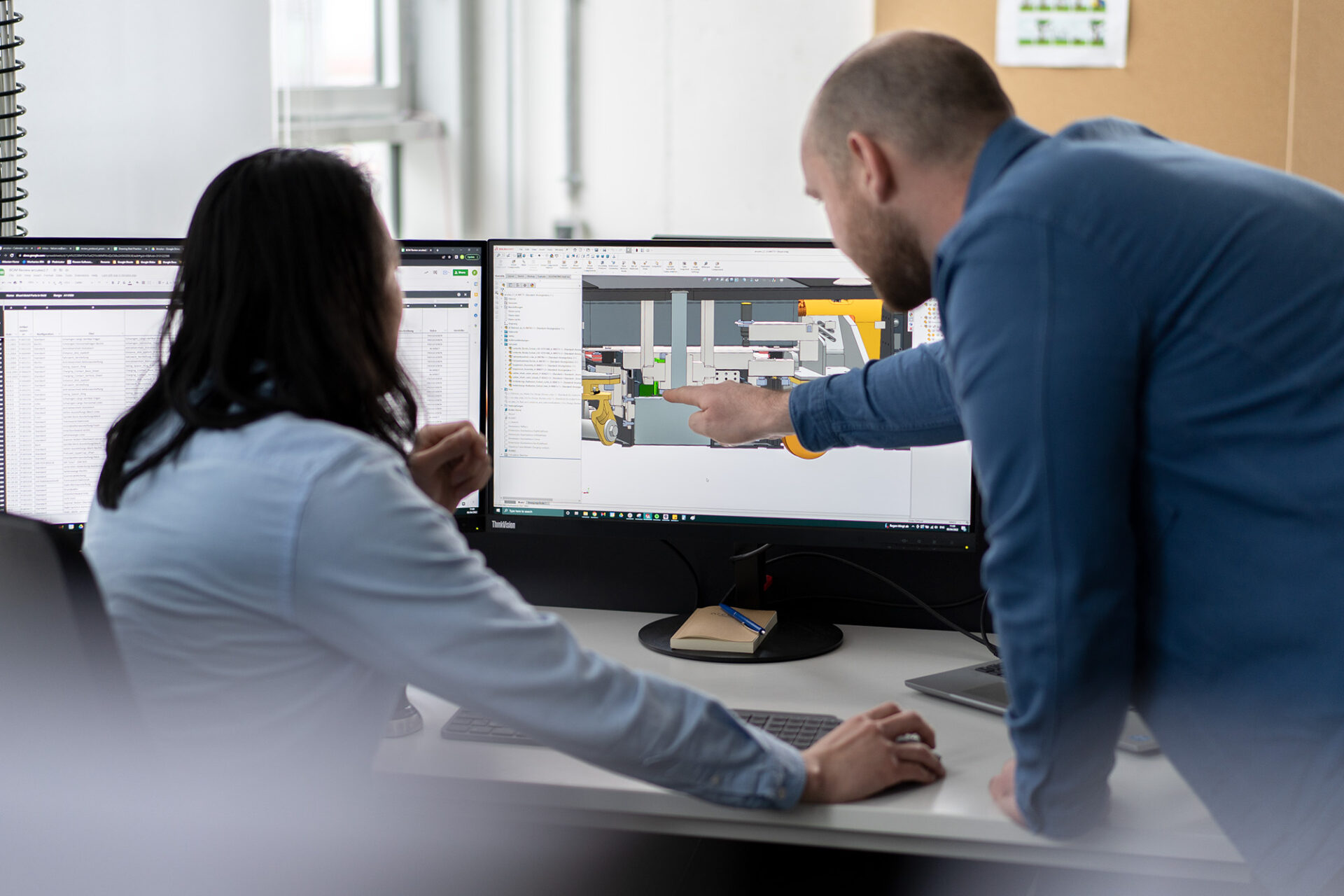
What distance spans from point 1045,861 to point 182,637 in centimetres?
67

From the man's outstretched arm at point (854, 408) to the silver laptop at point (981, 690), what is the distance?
0.26m

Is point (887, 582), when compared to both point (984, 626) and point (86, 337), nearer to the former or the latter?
point (984, 626)

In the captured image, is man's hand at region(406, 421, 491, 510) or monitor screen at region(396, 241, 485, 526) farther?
monitor screen at region(396, 241, 485, 526)

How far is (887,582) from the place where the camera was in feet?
4.78

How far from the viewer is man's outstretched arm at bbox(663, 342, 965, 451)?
4.07ft

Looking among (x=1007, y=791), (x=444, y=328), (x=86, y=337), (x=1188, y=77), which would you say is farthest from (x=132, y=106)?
(x=1188, y=77)

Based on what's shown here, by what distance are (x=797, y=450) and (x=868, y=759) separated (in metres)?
0.48

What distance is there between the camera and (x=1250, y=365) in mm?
802

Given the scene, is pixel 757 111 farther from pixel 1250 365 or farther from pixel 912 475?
pixel 1250 365

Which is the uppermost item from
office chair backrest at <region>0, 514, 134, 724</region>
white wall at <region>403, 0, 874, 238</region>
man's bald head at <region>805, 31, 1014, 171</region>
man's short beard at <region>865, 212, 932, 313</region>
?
white wall at <region>403, 0, 874, 238</region>

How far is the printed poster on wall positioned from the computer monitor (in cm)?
181

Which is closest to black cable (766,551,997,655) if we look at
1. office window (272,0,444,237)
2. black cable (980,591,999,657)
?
black cable (980,591,999,657)

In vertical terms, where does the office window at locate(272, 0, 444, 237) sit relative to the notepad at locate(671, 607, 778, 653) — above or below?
above

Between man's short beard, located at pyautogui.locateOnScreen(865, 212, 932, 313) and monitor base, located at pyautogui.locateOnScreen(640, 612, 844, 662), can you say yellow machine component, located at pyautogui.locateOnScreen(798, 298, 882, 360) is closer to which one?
man's short beard, located at pyautogui.locateOnScreen(865, 212, 932, 313)
